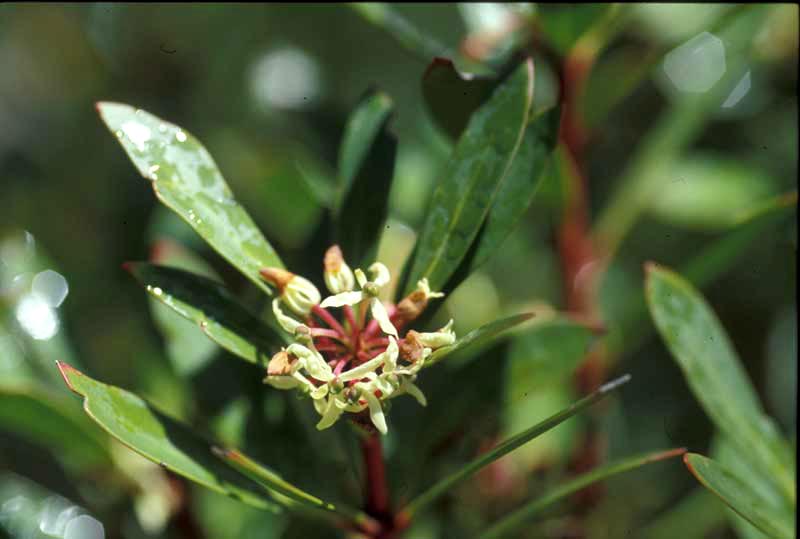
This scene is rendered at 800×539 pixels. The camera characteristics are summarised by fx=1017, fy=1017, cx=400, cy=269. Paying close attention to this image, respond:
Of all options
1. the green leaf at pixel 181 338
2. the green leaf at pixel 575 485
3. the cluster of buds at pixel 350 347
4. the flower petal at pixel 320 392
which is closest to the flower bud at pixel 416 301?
the cluster of buds at pixel 350 347

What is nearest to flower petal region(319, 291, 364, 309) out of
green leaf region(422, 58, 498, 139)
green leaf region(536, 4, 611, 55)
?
green leaf region(422, 58, 498, 139)

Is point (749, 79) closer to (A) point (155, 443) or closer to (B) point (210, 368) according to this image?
(B) point (210, 368)

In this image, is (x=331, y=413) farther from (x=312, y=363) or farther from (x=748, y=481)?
(x=748, y=481)

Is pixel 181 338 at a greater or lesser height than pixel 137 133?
lesser

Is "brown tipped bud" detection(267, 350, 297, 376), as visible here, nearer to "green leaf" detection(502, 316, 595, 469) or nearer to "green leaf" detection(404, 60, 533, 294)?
"green leaf" detection(404, 60, 533, 294)

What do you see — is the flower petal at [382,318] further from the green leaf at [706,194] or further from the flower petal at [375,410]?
the green leaf at [706,194]

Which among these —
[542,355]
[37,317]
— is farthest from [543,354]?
[37,317]

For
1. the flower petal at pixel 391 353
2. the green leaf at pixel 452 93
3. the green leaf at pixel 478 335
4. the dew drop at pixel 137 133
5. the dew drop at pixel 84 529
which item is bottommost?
the dew drop at pixel 84 529
